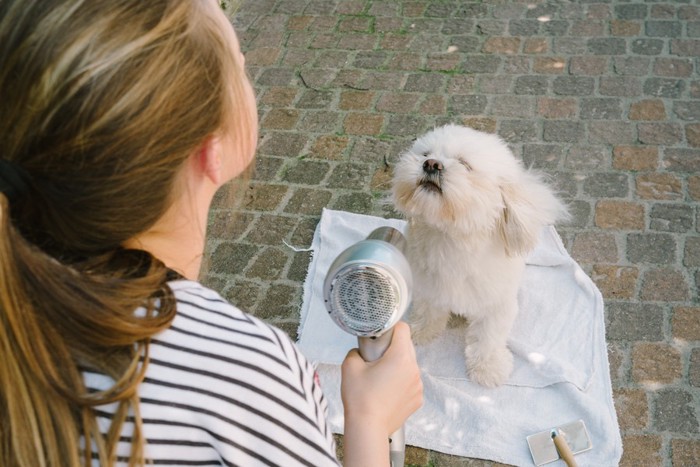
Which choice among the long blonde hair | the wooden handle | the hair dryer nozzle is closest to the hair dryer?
the hair dryer nozzle

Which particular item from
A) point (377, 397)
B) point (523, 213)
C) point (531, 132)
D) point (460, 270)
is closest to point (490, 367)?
point (460, 270)

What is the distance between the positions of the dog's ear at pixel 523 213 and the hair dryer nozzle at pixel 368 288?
→ 41.6 inches

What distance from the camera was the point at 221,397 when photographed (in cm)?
116

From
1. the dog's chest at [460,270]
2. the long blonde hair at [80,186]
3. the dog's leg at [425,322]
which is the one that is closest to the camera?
the long blonde hair at [80,186]

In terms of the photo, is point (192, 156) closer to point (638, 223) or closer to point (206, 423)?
point (206, 423)

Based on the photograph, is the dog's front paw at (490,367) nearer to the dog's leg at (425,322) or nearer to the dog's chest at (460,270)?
the dog's leg at (425,322)

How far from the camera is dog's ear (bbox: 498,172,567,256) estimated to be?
8.50ft

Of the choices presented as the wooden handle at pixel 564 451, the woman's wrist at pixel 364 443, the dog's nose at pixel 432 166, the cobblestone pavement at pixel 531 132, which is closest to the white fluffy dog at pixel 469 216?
the dog's nose at pixel 432 166

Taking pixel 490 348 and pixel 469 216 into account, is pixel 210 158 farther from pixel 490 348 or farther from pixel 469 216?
pixel 490 348

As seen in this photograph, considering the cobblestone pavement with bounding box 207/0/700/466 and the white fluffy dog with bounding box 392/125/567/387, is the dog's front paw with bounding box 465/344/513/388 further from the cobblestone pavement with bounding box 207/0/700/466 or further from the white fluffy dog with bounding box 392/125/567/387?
the cobblestone pavement with bounding box 207/0/700/466

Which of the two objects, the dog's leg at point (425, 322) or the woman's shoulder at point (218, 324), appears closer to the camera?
the woman's shoulder at point (218, 324)

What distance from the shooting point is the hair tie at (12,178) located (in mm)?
1081

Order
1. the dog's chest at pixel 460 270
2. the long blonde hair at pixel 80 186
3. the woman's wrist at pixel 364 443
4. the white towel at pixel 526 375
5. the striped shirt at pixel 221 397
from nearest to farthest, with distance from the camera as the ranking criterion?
the long blonde hair at pixel 80 186
the striped shirt at pixel 221 397
the woman's wrist at pixel 364 443
the dog's chest at pixel 460 270
the white towel at pixel 526 375

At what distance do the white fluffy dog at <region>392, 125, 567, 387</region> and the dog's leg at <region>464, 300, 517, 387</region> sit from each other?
1 cm
